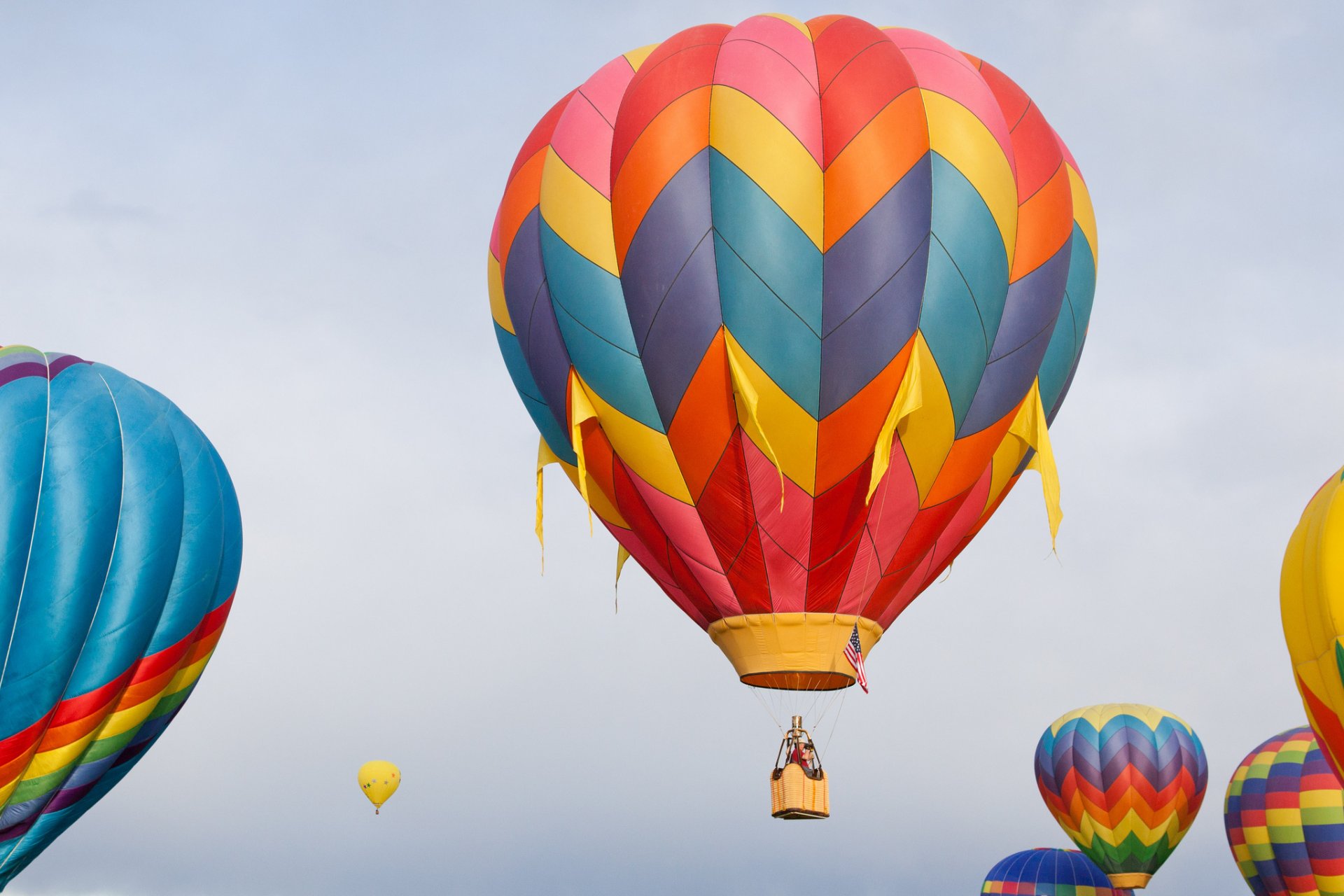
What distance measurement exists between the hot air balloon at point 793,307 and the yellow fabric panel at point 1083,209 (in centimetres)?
67

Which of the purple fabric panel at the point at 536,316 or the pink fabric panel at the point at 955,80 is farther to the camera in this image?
the purple fabric panel at the point at 536,316

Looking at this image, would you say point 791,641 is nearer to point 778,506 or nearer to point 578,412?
point 778,506

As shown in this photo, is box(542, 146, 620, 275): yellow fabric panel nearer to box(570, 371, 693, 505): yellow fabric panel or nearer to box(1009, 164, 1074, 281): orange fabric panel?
box(570, 371, 693, 505): yellow fabric panel

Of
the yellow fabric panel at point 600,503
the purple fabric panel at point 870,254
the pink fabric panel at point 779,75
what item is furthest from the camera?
the yellow fabric panel at point 600,503

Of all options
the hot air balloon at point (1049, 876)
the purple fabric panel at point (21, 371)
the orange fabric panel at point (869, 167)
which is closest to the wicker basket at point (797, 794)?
the orange fabric panel at point (869, 167)

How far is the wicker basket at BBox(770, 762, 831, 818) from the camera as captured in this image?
11852 millimetres

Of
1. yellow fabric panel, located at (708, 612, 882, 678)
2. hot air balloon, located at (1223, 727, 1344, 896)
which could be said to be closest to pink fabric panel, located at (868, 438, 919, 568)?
yellow fabric panel, located at (708, 612, 882, 678)

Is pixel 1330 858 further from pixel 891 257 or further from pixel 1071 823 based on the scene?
pixel 891 257

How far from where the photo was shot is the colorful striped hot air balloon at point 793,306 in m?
11.6

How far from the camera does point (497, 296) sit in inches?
528

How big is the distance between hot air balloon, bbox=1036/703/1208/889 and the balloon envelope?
11.6 m

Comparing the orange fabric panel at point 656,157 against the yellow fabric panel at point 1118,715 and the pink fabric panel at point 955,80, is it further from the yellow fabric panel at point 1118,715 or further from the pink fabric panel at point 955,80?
the yellow fabric panel at point 1118,715

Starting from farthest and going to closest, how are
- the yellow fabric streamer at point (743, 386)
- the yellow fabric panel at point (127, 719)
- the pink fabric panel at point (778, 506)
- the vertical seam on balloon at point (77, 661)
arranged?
the yellow fabric panel at point (127, 719), the vertical seam on balloon at point (77, 661), the pink fabric panel at point (778, 506), the yellow fabric streamer at point (743, 386)

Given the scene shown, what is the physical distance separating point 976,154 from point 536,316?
337cm
